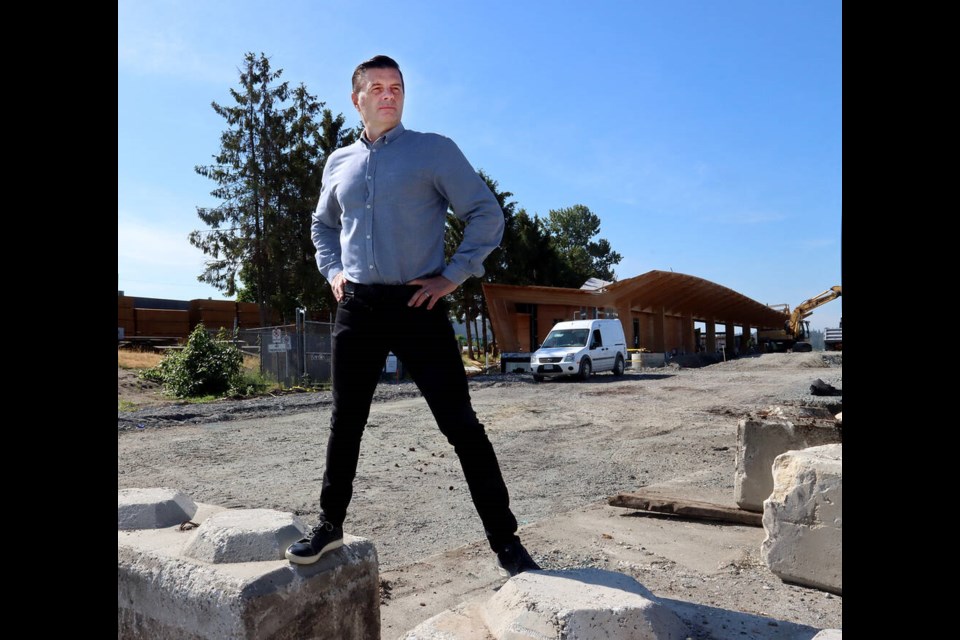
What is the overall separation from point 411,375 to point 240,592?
3.14 feet

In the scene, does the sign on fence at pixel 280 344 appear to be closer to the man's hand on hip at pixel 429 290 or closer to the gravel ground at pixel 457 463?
the gravel ground at pixel 457 463

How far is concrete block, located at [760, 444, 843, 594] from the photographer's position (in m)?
3.22

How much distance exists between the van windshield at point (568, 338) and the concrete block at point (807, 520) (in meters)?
18.2

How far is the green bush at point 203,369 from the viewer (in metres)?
17.7

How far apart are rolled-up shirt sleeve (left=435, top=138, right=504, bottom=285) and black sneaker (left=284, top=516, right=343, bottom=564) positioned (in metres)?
1.07

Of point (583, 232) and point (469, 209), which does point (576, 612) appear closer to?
point (469, 209)

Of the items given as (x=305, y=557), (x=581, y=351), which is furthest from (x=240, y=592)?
(x=581, y=351)

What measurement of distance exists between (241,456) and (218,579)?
21.2 ft

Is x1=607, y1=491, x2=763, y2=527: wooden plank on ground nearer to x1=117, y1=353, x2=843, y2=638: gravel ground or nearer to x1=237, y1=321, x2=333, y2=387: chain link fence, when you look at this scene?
x1=117, y1=353, x2=843, y2=638: gravel ground

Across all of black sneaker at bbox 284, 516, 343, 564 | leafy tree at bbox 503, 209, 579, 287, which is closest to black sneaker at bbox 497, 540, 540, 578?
black sneaker at bbox 284, 516, 343, 564
